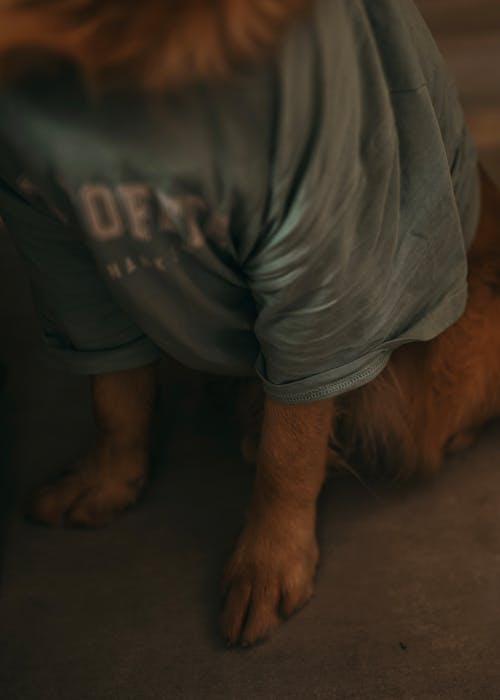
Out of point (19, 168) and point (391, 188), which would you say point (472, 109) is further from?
point (19, 168)

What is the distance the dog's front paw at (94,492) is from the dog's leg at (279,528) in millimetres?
181

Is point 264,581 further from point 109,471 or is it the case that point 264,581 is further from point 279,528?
point 109,471

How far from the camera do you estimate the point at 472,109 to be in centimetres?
182

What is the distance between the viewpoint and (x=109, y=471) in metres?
1.28

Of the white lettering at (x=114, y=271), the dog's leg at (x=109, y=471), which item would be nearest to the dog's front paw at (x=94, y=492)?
the dog's leg at (x=109, y=471)

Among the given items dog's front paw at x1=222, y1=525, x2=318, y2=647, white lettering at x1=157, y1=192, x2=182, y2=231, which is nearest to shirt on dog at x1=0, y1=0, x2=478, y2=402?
white lettering at x1=157, y1=192, x2=182, y2=231

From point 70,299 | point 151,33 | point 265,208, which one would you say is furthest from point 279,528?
point 151,33

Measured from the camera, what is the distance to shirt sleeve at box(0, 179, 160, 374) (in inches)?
39.3

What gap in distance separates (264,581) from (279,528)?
6cm

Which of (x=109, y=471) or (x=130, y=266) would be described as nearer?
(x=130, y=266)

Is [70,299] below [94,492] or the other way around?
the other way around

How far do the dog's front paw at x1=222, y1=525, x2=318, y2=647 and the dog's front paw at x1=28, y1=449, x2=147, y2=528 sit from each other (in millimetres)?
184

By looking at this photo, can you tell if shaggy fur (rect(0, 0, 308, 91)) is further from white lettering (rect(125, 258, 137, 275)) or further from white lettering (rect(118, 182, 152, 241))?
white lettering (rect(125, 258, 137, 275))

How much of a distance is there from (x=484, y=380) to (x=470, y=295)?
0.11m
